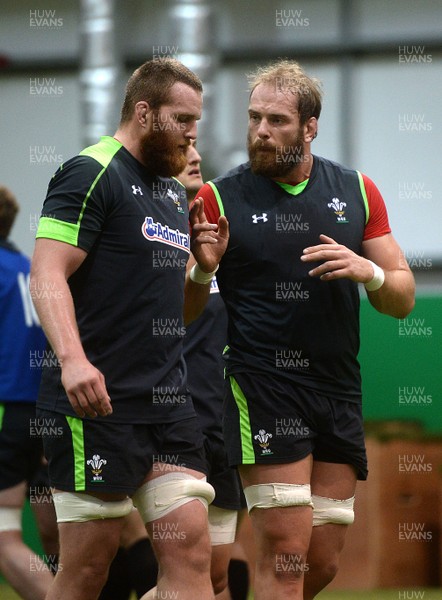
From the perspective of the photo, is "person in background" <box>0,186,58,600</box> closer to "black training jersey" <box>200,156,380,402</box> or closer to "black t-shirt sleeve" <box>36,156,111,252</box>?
"black training jersey" <box>200,156,380,402</box>

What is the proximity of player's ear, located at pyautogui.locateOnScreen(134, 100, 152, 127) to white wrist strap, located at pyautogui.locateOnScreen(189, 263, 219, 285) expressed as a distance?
532 mm

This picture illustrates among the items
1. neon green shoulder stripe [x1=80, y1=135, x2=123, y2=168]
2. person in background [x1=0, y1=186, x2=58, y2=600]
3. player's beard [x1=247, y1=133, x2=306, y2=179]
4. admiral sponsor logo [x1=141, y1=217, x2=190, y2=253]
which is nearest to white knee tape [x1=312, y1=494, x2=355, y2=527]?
admiral sponsor logo [x1=141, y1=217, x2=190, y2=253]

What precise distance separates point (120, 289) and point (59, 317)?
0.92 ft

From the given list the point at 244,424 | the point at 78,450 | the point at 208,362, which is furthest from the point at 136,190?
the point at 208,362

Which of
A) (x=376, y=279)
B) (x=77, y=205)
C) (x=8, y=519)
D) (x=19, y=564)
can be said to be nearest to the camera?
(x=77, y=205)

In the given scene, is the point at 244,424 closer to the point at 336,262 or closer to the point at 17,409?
the point at 336,262

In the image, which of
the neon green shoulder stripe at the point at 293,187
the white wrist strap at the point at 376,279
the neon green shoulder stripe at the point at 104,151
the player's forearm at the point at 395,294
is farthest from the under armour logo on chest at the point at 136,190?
the player's forearm at the point at 395,294

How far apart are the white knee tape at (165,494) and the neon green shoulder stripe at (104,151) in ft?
3.07

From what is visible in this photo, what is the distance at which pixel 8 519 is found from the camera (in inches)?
191

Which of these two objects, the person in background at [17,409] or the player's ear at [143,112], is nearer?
the player's ear at [143,112]

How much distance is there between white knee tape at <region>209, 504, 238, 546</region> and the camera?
4453 millimetres

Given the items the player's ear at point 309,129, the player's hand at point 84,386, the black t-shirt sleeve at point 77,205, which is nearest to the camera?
the player's hand at point 84,386

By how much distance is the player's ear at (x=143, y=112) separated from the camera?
343 cm

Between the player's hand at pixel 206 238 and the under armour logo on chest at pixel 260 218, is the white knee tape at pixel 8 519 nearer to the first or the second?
the player's hand at pixel 206 238
